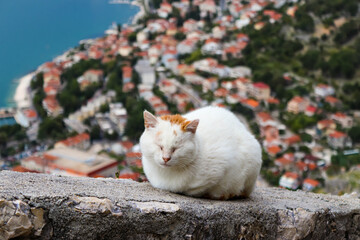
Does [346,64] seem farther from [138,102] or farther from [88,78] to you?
[88,78]

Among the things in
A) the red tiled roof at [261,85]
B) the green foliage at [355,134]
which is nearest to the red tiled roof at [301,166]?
the green foliage at [355,134]

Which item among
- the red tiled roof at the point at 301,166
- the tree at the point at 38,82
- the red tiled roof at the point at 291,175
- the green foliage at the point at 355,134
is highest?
the tree at the point at 38,82

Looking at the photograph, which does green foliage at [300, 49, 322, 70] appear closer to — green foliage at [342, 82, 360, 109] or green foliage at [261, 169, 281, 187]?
green foliage at [342, 82, 360, 109]

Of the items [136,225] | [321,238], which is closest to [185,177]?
[136,225]

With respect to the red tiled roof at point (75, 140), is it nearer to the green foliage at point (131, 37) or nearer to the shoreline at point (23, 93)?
the shoreline at point (23, 93)

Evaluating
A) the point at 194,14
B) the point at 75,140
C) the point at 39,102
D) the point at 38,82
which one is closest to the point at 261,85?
the point at 75,140

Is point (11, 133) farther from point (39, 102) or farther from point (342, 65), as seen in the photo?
point (342, 65)

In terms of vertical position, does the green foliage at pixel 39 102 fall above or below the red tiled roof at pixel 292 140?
above
